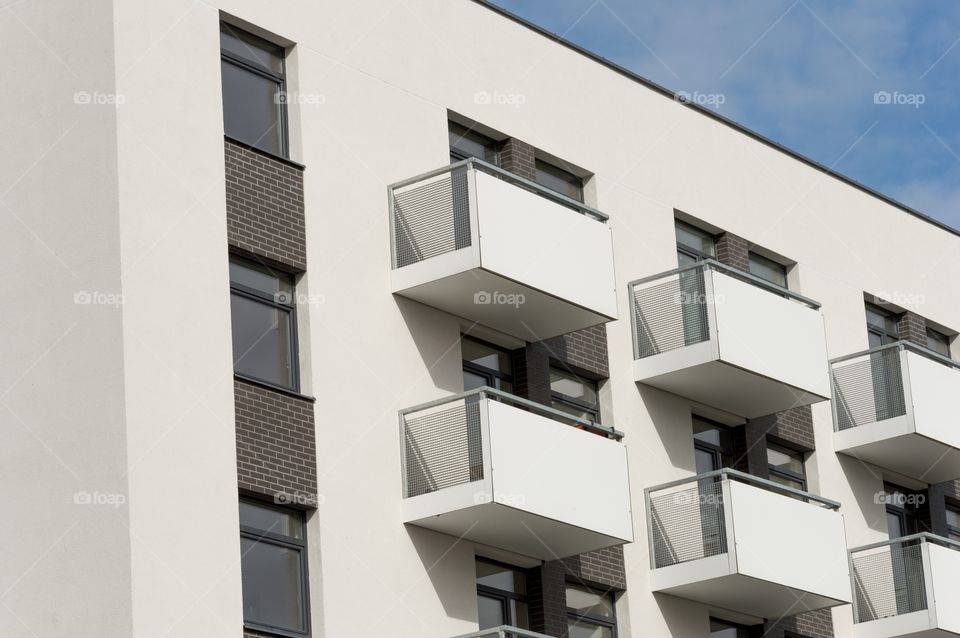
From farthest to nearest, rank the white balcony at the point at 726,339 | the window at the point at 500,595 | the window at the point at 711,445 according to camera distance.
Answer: the window at the point at 711,445 → the white balcony at the point at 726,339 → the window at the point at 500,595

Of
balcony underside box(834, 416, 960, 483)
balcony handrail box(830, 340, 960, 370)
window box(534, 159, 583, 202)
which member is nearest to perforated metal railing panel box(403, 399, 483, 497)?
window box(534, 159, 583, 202)

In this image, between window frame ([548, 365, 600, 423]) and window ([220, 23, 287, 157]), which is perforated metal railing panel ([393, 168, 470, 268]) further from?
window frame ([548, 365, 600, 423])

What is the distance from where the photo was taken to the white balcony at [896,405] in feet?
95.1

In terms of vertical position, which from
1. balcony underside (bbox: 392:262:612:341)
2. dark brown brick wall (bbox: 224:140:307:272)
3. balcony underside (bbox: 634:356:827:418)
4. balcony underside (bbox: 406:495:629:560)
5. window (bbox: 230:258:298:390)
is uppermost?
dark brown brick wall (bbox: 224:140:307:272)

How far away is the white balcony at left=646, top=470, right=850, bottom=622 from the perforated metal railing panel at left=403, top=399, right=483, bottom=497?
12.9 ft

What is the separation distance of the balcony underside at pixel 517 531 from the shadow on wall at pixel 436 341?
5.06 feet

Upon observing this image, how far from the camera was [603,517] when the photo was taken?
2317cm

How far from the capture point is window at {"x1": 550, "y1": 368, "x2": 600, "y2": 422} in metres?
25.7

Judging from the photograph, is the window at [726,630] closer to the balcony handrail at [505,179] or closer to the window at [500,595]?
the window at [500,595]

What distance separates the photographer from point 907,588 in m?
A: 27.7

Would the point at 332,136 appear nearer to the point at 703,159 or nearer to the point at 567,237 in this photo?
the point at 567,237

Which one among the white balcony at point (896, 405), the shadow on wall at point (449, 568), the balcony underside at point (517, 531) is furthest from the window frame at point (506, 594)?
the white balcony at point (896, 405)

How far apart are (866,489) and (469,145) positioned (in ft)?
28.6

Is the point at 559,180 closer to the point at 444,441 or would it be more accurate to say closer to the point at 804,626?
the point at 444,441
